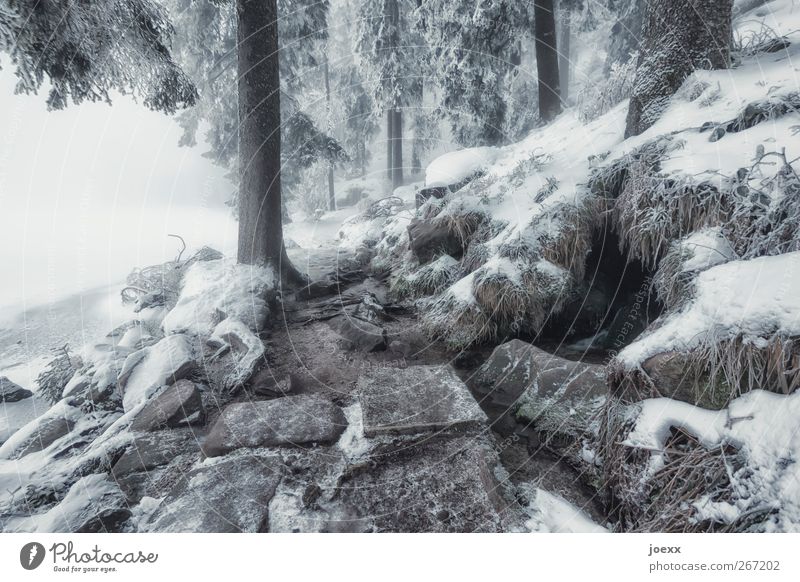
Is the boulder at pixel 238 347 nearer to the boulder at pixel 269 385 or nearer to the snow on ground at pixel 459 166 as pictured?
the boulder at pixel 269 385

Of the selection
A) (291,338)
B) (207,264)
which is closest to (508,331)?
(291,338)

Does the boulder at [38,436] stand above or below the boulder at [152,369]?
below

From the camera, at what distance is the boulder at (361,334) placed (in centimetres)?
352

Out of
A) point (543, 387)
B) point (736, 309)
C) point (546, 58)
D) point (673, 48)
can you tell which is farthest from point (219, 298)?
point (546, 58)

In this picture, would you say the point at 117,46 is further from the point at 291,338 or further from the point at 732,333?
the point at 732,333

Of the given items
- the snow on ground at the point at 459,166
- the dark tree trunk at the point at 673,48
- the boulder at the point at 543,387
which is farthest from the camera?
the snow on ground at the point at 459,166

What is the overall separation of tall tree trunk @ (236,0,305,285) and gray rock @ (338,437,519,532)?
379 cm

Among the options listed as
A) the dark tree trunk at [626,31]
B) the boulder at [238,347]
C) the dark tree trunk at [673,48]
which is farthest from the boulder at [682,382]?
the dark tree trunk at [626,31]

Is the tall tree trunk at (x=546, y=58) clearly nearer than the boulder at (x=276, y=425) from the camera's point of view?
No

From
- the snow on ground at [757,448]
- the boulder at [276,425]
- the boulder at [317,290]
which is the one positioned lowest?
the boulder at [317,290]

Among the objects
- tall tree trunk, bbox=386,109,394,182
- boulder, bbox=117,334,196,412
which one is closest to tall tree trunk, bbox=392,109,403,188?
tall tree trunk, bbox=386,109,394,182

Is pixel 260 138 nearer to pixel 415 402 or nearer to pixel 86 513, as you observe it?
pixel 415 402

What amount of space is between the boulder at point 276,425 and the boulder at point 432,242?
2884 mm

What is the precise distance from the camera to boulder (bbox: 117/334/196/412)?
2.70 metres
